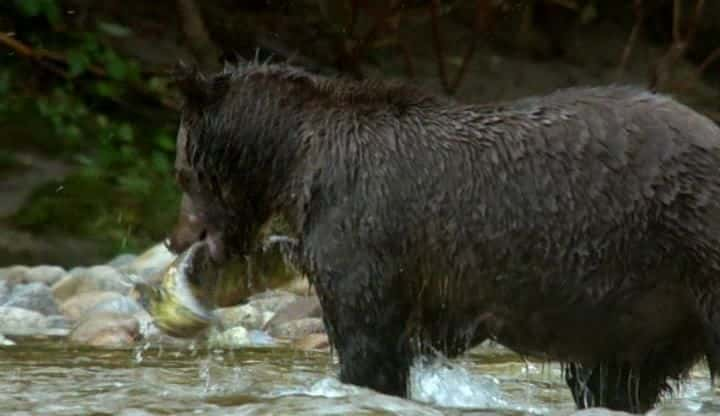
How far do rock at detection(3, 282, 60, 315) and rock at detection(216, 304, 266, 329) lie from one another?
46.2 inches

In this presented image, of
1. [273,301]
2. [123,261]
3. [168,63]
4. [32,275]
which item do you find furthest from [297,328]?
[168,63]

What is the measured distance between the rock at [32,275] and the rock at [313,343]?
2.61 m

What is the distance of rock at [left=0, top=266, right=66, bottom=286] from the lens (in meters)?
9.81

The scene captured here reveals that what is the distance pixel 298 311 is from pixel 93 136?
4.42 metres

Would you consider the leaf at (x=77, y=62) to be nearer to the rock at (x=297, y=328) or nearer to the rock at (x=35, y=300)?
the rock at (x=35, y=300)

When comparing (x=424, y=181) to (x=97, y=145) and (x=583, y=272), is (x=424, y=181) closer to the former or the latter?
(x=583, y=272)

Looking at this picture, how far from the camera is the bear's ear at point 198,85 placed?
5680mm

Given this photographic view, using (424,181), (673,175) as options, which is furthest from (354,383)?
(673,175)

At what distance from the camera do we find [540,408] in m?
5.79

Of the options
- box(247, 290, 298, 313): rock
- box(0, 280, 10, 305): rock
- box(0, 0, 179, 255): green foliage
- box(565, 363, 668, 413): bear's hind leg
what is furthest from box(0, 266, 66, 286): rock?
box(565, 363, 668, 413): bear's hind leg

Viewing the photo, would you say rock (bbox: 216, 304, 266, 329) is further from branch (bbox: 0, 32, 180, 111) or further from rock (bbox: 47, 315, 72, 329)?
branch (bbox: 0, 32, 180, 111)

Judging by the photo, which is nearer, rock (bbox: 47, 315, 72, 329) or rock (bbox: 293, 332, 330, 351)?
rock (bbox: 293, 332, 330, 351)

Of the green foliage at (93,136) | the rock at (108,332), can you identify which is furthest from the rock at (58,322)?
the green foliage at (93,136)

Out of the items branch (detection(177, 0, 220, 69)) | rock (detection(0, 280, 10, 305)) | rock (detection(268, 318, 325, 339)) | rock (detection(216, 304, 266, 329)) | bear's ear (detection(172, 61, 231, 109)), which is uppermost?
branch (detection(177, 0, 220, 69))
